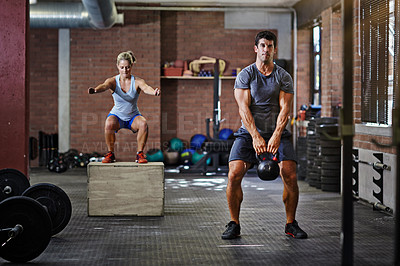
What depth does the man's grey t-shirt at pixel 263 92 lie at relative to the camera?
3.83 metres

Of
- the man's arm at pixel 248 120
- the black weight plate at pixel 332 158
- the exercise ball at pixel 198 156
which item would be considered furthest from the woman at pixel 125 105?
the exercise ball at pixel 198 156

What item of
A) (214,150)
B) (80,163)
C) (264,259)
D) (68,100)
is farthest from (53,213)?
(68,100)

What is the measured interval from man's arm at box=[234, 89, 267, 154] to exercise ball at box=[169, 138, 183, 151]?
609cm

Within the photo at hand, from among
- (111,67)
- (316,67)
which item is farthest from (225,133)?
(111,67)

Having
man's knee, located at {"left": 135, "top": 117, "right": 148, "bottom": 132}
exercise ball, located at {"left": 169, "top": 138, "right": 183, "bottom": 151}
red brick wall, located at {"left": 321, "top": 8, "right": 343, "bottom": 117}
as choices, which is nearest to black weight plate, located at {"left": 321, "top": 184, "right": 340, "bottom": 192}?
red brick wall, located at {"left": 321, "top": 8, "right": 343, "bottom": 117}

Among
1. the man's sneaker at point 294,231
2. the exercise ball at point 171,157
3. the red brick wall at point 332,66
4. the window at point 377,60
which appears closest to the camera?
the man's sneaker at point 294,231

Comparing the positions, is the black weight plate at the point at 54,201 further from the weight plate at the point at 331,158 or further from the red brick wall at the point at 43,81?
the red brick wall at the point at 43,81

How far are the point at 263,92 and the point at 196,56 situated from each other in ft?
21.3

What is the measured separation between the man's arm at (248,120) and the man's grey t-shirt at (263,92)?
0.04 metres

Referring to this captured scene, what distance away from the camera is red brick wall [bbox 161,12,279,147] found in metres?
10.2

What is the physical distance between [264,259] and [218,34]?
7426 millimetres

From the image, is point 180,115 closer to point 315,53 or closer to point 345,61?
point 315,53

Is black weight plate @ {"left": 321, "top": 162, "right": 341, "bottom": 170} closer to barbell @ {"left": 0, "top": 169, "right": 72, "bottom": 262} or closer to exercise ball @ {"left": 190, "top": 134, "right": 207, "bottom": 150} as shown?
exercise ball @ {"left": 190, "top": 134, "right": 207, "bottom": 150}

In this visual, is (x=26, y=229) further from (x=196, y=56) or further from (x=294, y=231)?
(x=196, y=56)
